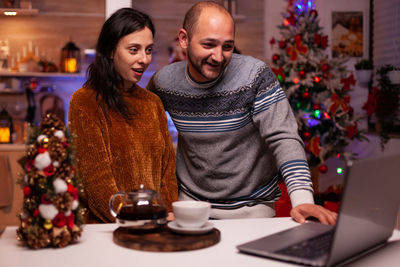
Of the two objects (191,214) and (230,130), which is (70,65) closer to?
(230,130)

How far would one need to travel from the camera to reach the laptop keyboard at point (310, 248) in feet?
3.68

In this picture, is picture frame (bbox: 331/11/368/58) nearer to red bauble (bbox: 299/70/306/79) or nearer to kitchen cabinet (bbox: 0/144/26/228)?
red bauble (bbox: 299/70/306/79)

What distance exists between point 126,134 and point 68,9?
3.66 metres

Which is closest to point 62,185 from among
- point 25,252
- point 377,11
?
point 25,252

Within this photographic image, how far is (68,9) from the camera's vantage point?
511cm

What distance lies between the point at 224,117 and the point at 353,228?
100 centimetres

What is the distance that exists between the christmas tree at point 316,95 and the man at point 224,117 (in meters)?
2.55

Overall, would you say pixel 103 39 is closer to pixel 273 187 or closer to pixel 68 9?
pixel 273 187

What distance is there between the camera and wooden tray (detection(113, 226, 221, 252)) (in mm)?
1216

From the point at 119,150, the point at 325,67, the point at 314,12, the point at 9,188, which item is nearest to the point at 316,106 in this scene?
the point at 325,67

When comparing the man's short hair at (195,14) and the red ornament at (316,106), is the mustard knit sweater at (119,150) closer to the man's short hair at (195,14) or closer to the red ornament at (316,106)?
the man's short hair at (195,14)

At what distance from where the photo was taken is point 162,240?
1.25m

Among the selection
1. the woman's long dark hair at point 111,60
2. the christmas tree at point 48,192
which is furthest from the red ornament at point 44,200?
the woman's long dark hair at point 111,60

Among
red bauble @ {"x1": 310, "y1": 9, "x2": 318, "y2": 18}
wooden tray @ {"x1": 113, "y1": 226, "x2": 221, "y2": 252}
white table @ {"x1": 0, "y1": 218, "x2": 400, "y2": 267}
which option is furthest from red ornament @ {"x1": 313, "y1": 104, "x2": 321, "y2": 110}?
wooden tray @ {"x1": 113, "y1": 226, "x2": 221, "y2": 252}
